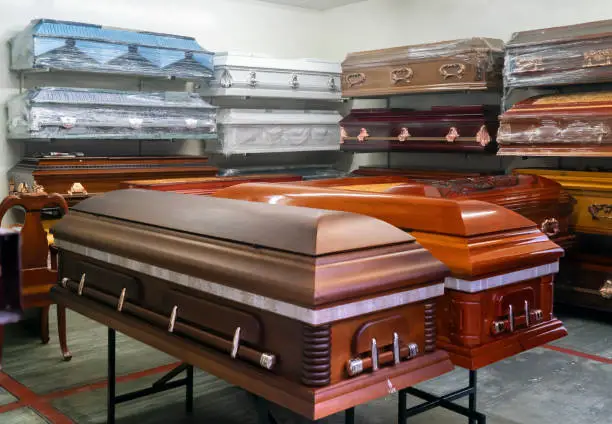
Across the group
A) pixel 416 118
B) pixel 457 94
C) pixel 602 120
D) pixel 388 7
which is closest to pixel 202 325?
pixel 602 120

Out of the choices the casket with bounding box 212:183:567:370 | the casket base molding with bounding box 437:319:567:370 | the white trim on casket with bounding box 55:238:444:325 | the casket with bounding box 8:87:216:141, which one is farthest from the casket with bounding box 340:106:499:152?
the white trim on casket with bounding box 55:238:444:325

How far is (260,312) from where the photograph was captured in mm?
1771

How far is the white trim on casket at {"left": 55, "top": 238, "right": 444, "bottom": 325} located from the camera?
163cm

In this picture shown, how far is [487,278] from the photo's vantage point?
2127 mm

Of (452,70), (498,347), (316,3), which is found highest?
(316,3)

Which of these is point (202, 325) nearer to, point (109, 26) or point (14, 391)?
point (14, 391)

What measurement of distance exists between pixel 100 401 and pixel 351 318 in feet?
6.12

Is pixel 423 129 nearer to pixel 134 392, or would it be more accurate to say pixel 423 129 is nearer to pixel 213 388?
pixel 213 388

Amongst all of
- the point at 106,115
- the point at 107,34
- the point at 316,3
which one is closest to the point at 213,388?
the point at 106,115

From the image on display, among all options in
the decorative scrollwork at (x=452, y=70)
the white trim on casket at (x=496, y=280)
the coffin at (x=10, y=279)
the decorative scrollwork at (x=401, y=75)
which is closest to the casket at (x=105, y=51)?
the decorative scrollwork at (x=401, y=75)

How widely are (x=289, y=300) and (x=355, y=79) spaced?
4.69 metres

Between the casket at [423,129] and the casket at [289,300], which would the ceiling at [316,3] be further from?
the casket at [289,300]

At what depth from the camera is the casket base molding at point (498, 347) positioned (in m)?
2.11

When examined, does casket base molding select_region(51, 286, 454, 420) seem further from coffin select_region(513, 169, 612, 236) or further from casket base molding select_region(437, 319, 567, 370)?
coffin select_region(513, 169, 612, 236)
